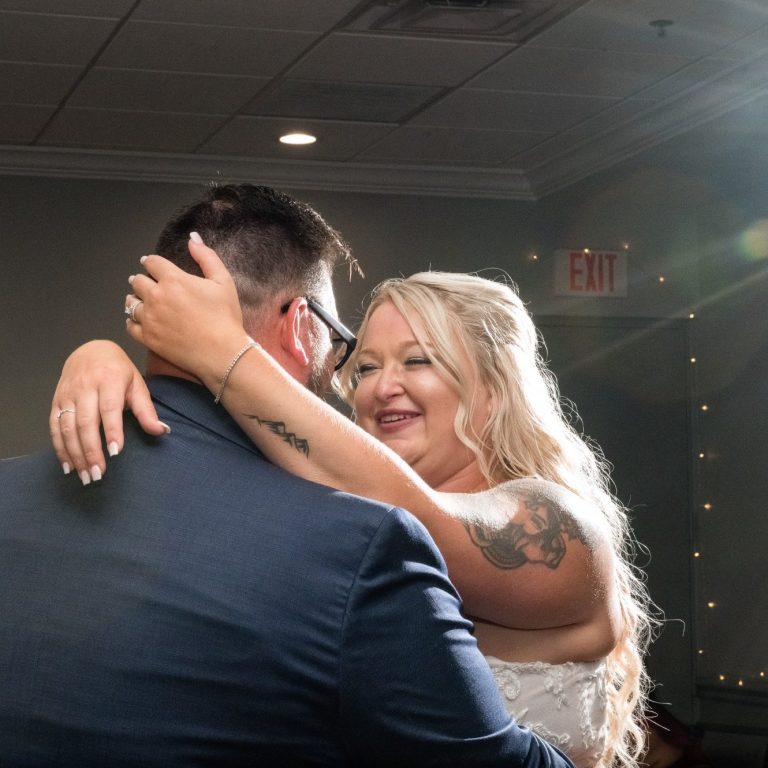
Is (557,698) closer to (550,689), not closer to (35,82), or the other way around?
(550,689)

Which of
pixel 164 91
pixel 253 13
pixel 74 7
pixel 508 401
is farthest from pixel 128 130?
pixel 508 401

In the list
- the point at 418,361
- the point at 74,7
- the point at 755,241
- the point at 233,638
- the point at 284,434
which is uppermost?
the point at 74,7

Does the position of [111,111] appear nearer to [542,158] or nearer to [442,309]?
[542,158]

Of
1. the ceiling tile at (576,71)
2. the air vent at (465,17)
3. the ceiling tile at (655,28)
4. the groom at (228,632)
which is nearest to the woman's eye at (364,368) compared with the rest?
the groom at (228,632)

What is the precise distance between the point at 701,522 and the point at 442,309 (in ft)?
15.4

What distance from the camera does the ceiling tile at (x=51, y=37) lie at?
4809 millimetres

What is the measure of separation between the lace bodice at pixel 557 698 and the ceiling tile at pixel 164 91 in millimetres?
4158

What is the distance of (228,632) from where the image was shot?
1151 mm

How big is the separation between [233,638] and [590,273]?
656 cm

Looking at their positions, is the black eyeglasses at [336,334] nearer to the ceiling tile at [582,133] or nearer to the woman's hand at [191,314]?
the woman's hand at [191,314]

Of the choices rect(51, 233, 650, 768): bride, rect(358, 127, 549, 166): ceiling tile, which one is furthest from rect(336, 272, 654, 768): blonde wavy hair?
rect(358, 127, 549, 166): ceiling tile

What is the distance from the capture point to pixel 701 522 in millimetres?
6648

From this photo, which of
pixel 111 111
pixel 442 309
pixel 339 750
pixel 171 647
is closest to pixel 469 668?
pixel 339 750

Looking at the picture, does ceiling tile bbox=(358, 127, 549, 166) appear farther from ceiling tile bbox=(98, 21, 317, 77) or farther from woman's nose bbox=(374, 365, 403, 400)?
woman's nose bbox=(374, 365, 403, 400)
